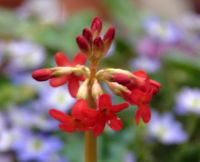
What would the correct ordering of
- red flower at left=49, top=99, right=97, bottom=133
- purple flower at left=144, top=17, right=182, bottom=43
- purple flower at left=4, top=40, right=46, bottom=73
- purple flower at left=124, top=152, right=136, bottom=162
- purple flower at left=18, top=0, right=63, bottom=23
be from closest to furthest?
red flower at left=49, top=99, right=97, bottom=133 → purple flower at left=124, top=152, right=136, bottom=162 → purple flower at left=4, top=40, right=46, bottom=73 → purple flower at left=144, top=17, right=182, bottom=43 → purple flower at left=18, top=0, right=63, bottom=23

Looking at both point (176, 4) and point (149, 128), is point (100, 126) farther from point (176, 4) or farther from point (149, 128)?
point (176, 4)

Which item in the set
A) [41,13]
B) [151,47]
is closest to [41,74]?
[151,47]

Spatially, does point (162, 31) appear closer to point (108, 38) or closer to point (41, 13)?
point (41, 13)

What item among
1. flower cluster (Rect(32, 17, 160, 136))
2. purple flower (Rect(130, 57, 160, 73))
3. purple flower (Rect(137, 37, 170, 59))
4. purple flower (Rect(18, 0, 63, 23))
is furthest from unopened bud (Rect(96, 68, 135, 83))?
purple flower (Rect(18, 0, 63, 23))

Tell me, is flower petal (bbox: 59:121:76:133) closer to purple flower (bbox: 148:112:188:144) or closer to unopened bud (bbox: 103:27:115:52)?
unopened bud (bbox: 103:27:115:52)

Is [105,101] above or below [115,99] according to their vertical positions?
above

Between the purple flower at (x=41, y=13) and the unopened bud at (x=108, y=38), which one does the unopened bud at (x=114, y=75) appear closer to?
the unopened bud at (x=108, y=38)
